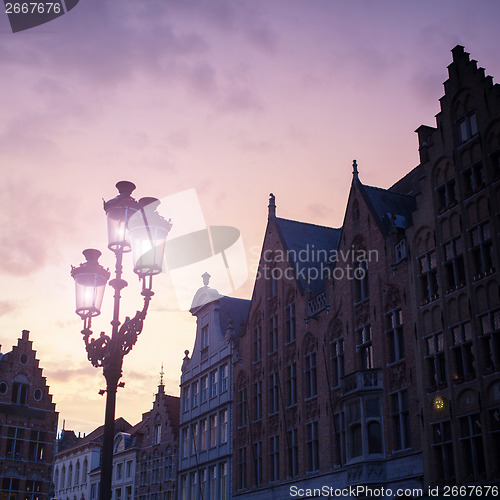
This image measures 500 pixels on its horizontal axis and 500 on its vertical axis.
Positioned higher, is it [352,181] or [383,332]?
[352,181]

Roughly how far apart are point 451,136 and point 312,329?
1238cm

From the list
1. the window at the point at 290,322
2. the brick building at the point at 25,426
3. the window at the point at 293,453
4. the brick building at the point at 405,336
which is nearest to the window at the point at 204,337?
the brick building at the point at 405,336

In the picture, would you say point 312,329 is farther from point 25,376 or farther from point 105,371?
point 25,376

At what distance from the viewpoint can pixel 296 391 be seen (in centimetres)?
3644

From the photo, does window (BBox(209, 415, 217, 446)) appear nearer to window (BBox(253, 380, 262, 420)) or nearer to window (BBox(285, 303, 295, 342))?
window (BBox(253, 380, 262, 420))

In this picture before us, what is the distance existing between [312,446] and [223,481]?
1153 cm

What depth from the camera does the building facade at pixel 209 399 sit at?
146 feet

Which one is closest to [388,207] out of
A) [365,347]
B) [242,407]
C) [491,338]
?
[365,347]

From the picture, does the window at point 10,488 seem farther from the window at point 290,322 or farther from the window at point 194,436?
the window at point 290,322

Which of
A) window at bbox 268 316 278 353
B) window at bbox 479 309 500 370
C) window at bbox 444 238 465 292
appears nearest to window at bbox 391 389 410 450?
window at bbox 479 309 500 370

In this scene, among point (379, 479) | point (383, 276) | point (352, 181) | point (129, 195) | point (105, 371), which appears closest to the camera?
point (105, 371)

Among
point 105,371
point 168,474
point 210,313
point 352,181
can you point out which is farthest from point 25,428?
point 105,371

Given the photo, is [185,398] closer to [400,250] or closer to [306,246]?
[306,246]

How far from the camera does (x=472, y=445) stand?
24094mm
